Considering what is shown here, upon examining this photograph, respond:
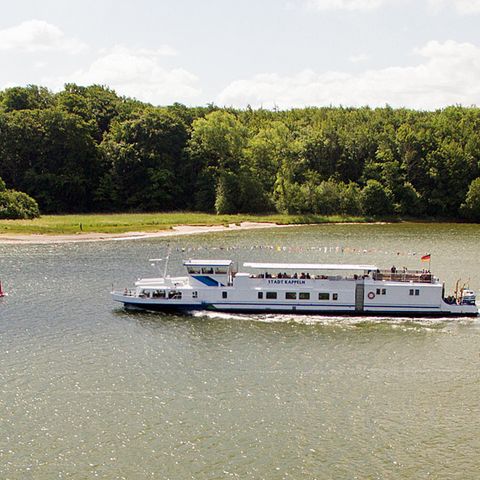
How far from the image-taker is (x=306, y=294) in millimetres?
72625

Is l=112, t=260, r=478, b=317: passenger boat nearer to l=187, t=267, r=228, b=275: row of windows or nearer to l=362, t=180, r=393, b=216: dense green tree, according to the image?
l=187, t=267, r=228, b=275: row of windows

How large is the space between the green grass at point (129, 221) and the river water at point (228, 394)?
5678cm

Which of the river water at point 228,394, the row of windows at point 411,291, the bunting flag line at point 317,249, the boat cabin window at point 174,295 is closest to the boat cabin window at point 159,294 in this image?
the boat cabin window at point 174,295

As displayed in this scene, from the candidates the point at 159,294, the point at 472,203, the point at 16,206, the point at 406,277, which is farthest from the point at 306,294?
the point at 472,203

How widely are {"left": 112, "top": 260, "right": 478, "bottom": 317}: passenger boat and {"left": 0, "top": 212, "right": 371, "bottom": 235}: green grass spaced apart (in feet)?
224

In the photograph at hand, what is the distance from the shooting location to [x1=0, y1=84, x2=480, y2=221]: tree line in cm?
17450

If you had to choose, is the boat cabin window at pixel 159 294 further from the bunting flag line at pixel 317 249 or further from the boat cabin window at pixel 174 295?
the bunting flag line at pixel 317 249

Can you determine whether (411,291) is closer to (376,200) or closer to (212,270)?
(212,270)

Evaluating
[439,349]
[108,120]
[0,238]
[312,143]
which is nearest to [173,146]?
[108,120]

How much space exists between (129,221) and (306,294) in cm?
8859

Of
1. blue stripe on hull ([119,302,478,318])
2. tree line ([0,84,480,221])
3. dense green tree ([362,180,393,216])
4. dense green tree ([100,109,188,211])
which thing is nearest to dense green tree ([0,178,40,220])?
tree line ([0,84,480,221])

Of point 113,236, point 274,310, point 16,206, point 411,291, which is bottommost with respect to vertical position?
point 274,310

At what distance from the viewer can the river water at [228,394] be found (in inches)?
1532

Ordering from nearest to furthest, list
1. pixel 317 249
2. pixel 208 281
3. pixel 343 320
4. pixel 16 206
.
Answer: pixel 343 320 < pixel 208 281 < pixel 317 249 < pixel 16 206
